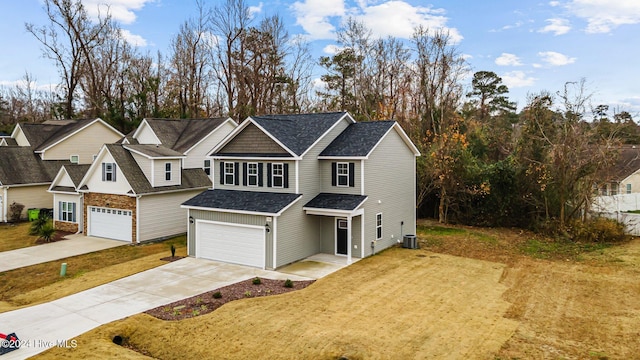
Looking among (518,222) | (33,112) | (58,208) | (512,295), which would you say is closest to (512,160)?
(518,222)

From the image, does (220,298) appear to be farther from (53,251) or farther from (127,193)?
(53,251)

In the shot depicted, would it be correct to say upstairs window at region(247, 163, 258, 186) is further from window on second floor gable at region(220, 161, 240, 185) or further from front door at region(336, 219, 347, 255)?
front door at region(336, 219, 347, 255)

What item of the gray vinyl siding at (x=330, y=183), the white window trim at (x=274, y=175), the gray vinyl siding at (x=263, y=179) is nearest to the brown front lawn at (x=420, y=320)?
the gray vinyl siding at (x=330, y=183)

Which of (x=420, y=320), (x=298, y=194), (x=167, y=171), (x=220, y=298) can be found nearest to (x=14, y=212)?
(x=167, y=171)

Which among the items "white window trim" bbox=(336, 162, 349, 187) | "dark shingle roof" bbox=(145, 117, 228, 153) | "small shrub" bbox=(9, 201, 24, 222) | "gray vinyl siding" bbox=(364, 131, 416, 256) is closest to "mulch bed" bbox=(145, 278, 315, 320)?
"gray vinyl siding" bbox=(364, 131, 416, 256)

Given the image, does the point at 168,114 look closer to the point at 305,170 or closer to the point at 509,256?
the point at 305,170
